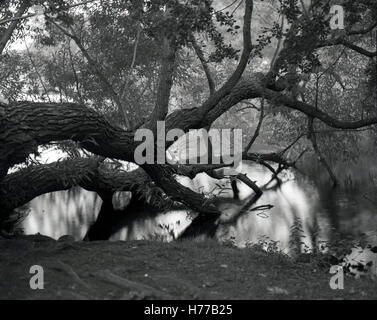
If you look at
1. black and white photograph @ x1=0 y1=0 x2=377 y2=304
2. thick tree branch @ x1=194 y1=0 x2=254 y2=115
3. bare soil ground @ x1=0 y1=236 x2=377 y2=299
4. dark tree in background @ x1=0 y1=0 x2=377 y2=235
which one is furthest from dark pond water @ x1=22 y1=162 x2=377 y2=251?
bare soil ground @ x1=0 y1=236 x2=377 y2=299

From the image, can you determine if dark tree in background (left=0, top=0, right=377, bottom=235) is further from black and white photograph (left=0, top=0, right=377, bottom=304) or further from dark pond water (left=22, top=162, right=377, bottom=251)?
dark pond water (left=22, top=162, right=377, bottom=251)

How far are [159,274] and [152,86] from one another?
10.8m

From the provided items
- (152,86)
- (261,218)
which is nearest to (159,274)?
(261,218)

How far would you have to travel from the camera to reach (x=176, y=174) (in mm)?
11375

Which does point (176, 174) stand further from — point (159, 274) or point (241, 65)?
point (159, 274)

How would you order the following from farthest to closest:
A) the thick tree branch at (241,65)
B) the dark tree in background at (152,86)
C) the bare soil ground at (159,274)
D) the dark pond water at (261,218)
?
the dark pond water at (261,218), the thick tree branch at (241,65), the dark tree in background at (152,86), the bare soil ground at (159,274)

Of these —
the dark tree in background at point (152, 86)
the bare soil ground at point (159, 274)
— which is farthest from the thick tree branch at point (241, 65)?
the bare soil ground at point (159, 274)

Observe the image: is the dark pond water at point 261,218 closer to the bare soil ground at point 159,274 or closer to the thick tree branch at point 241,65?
the thick tree branch at point 241,65

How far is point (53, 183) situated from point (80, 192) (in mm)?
5119

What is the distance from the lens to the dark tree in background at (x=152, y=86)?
6.68m

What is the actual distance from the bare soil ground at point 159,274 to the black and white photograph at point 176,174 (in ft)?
0.08

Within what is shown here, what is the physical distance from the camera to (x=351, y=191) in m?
13.1
